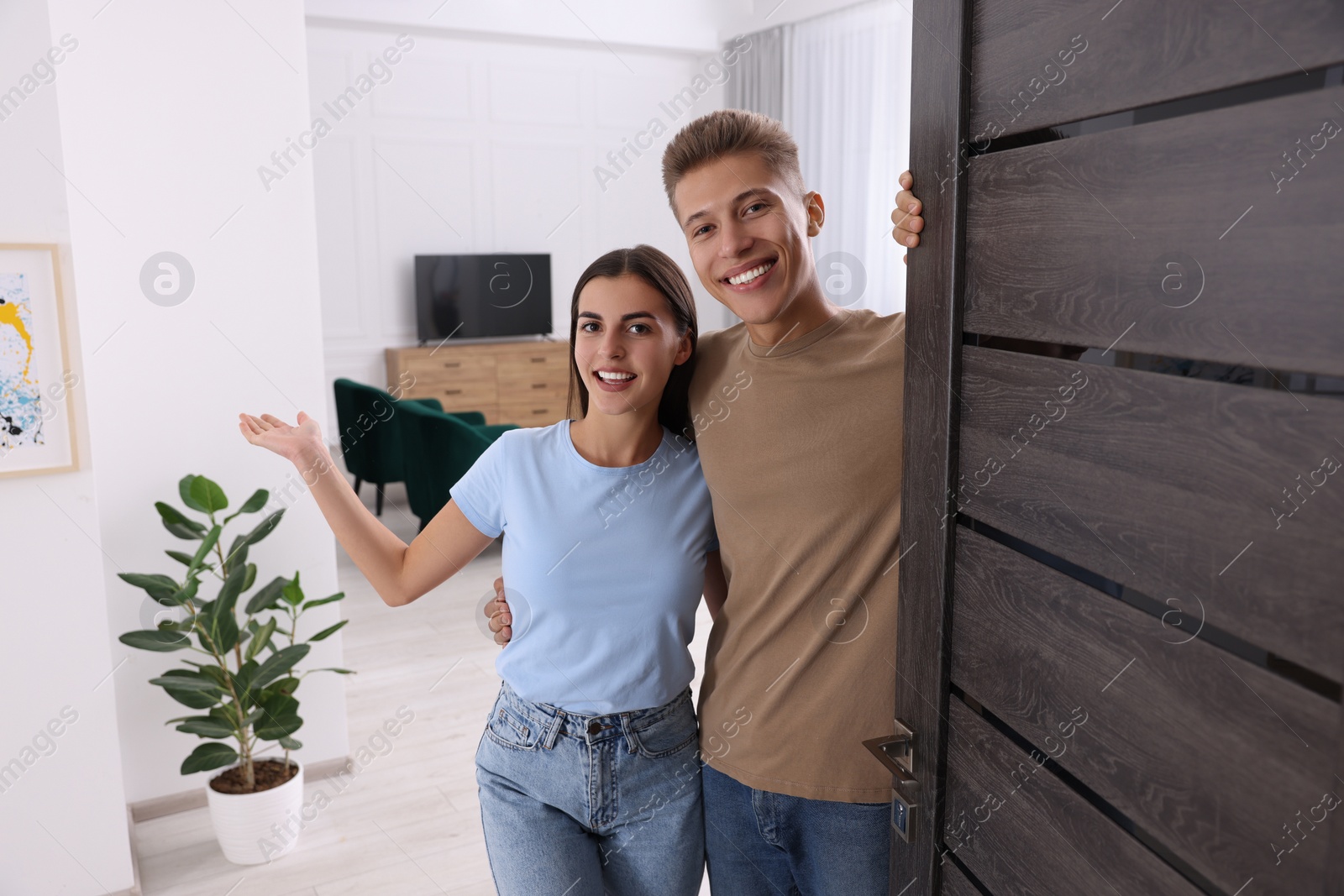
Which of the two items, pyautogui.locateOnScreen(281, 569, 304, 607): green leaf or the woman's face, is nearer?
the woman's face

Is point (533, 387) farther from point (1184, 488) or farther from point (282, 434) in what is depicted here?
point (1184, 488)

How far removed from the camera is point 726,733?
1360 millimetres

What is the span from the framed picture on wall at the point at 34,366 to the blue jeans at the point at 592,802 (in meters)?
1.44

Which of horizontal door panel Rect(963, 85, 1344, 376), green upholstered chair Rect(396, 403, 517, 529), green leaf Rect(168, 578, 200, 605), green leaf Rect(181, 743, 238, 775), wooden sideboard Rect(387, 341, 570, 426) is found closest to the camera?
horizontal door panel Rect(963, 85, 1344, 376)

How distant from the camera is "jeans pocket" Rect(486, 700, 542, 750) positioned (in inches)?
54.1

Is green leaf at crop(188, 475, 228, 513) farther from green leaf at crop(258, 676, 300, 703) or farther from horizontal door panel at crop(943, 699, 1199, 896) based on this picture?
horizontal door panel at crop(943, 699, 1199, 896)

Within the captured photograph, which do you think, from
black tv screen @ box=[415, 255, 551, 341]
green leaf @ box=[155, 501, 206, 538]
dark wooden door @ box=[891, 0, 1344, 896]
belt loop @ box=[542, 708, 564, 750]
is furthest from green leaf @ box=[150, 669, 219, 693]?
black tv screen @ box=[415, 255, 551, 341]

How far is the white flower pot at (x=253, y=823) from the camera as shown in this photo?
2.59 m

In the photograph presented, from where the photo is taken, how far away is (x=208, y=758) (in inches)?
99.9

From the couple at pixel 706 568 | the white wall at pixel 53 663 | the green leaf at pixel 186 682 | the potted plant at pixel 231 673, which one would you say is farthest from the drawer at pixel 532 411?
the couple at pixel 706 568

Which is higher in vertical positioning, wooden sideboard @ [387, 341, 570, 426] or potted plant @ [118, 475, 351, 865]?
wooden sideboard @ [387, 341, 570, 426]

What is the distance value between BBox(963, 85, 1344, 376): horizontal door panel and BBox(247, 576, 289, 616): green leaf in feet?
7.48

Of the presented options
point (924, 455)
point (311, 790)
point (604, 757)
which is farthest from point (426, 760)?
point (924, 455)

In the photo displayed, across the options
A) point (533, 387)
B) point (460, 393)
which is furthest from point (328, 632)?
point (533, 387)
